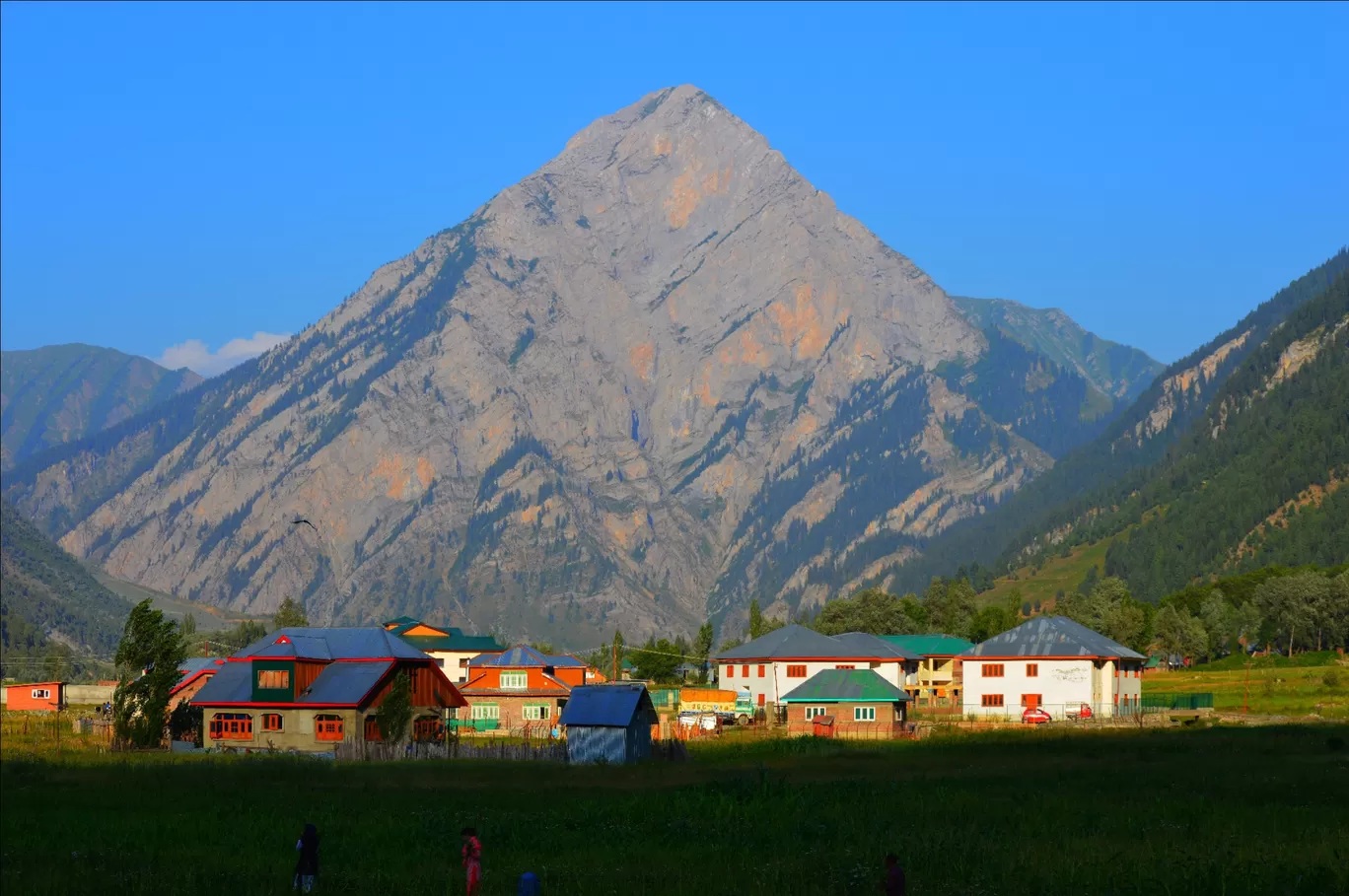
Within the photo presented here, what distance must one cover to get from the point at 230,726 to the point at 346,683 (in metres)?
7.99

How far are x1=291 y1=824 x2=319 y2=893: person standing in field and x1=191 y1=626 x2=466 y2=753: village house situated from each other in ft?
192

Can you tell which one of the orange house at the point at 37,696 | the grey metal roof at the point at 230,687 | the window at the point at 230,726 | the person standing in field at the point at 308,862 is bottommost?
the orange house at the point at 37,696

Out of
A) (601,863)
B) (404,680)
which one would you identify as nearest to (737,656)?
(404,680)

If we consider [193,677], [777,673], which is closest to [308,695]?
[193,677]

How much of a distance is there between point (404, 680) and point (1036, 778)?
42.1 m

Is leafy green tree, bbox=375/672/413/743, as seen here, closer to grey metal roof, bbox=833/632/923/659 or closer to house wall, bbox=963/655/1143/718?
house wall, bbox=963/655/1143/718

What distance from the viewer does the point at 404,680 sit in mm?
100375

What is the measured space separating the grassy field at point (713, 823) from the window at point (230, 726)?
18141mm

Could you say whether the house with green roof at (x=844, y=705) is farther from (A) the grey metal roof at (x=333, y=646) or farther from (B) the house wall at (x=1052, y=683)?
(A) the grey metal roof at (x=333, y=646)

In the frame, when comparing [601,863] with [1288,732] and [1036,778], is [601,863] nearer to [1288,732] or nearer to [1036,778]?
[1036,778]

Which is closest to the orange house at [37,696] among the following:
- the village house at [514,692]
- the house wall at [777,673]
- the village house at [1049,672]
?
the village house at [514,692]

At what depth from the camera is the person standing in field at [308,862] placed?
140ft

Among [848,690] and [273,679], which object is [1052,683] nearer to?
[848,690]

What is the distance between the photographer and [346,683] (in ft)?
339
